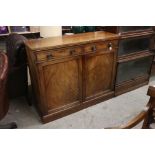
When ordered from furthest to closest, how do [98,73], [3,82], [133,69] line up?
[133,69] → [98,73] → [3,82]

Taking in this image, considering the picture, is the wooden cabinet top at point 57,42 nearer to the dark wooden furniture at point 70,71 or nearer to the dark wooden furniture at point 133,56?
the dark wooden furniture at point 70,71

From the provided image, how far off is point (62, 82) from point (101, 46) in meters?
0.61

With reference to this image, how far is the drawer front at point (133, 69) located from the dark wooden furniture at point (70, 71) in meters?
0.16

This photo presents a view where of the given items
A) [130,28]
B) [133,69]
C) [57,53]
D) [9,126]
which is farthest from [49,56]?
[133,69]

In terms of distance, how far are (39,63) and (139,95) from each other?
5.17ft

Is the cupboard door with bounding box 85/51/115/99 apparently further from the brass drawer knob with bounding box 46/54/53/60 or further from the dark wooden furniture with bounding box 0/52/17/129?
the dark wooden furniture with bounding box 0/52/17/129

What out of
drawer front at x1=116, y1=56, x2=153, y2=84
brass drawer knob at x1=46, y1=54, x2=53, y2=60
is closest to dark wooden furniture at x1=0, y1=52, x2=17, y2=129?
brass drawer knob at x1=46, y1=54, x2=53, y2=60

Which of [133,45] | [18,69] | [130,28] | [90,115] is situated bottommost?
[90,115]

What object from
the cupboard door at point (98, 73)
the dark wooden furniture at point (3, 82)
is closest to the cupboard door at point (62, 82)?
the cupboard door at point (98, 73)

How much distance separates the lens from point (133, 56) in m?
2.30

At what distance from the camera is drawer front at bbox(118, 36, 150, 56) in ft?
7.04

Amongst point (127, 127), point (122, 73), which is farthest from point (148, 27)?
point (127, 127)

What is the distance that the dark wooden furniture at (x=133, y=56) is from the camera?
2113 millimetres

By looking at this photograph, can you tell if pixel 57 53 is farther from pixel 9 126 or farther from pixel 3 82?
pixel 9 126
